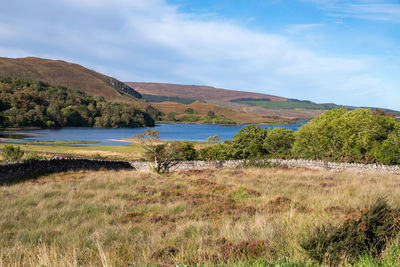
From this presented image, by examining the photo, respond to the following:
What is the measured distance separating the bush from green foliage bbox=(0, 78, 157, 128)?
156 metres

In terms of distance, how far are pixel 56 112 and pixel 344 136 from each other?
15701cm

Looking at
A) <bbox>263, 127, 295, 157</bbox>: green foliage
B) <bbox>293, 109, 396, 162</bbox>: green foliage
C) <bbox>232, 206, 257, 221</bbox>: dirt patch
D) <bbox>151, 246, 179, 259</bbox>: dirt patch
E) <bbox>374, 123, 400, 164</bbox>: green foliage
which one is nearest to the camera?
<bbox>151, 246, 179, 259</bbox>: dirt patch

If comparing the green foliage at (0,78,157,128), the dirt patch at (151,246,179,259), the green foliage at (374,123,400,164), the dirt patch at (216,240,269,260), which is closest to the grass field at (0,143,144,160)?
the green foliage at (374,123,400,164)

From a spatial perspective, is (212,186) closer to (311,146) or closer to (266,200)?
(266,200)

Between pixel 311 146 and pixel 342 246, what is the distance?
127 feet

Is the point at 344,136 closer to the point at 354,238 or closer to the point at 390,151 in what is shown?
the point at 390,151

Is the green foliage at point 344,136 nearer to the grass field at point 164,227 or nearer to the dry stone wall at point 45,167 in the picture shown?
the dry stone wall at point 45,167

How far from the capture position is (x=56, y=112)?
160 m

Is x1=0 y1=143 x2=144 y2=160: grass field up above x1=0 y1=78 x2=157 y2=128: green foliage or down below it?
below

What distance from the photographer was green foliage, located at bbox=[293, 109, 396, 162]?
124 feet

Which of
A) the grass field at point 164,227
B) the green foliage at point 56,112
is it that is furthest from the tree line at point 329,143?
the green foliage at point 56,112

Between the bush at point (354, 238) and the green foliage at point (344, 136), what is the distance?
3369 centimetres

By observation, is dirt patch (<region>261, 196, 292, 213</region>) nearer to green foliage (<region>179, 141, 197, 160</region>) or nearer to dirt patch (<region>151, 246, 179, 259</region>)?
dirt patch (<region>151, 246, 179, 259</region>)

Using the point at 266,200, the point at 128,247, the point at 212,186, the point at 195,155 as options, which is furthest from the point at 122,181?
the point at 195,155
